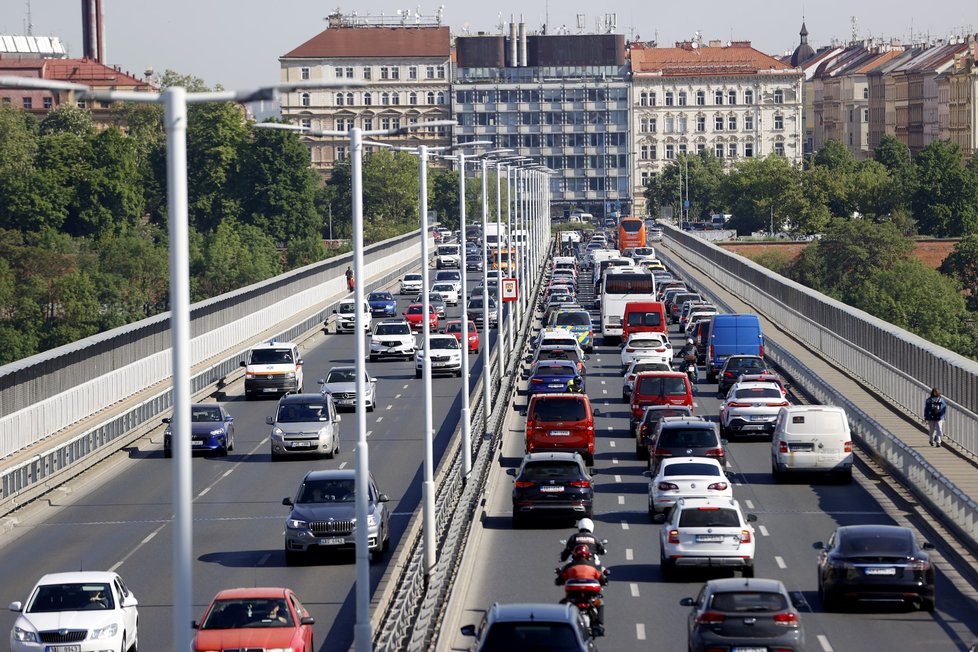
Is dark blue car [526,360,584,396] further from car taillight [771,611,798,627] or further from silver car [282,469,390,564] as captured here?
car taillight [771,611,798,627]

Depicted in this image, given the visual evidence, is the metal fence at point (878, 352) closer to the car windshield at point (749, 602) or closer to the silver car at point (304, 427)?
the silver car at point (304, 427)

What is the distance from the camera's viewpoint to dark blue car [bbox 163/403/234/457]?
43.9 m

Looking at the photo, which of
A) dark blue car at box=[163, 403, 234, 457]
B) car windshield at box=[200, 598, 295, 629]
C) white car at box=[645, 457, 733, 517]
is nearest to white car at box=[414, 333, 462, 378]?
dark blue car at box=[163, 403, 234, 457]

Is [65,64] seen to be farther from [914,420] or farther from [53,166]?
[914,420]

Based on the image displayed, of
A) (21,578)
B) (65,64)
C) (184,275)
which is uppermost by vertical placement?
(65,64)

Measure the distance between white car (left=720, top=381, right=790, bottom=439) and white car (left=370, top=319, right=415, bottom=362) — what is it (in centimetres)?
2519

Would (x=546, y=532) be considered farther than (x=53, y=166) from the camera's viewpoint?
No

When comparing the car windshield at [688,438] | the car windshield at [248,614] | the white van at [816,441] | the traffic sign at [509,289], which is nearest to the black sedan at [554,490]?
the car windshield at [688,438]

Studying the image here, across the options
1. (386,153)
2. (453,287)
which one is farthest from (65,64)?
(453,287)

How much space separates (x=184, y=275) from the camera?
1370cm

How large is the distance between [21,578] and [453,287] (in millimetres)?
66602

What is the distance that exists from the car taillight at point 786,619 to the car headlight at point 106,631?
8084 millimetres

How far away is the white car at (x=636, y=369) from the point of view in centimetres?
5244

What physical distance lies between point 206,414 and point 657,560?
18.0 meters
